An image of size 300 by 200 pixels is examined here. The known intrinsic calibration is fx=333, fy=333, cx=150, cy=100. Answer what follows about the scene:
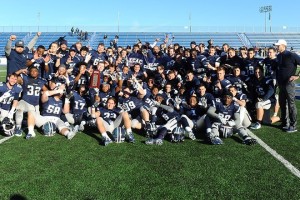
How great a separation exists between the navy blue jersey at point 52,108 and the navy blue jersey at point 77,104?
42 cm

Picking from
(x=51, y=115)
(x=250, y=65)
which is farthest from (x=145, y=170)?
(x=250, y=65)

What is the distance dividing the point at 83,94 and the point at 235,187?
17.3ft

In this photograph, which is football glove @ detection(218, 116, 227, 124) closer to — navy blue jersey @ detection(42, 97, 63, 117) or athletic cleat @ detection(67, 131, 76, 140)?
athletic cleat @ detection(67, 131, 76, 140)

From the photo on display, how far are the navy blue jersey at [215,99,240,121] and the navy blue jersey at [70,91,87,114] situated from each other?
128 inches

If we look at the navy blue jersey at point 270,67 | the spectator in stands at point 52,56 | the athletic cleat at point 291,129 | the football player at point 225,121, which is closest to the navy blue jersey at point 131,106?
the football player at point 225,121

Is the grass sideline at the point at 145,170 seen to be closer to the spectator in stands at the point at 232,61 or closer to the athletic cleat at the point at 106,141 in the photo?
the athletic cleat at the point at 106,141

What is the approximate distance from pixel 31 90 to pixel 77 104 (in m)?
1.13

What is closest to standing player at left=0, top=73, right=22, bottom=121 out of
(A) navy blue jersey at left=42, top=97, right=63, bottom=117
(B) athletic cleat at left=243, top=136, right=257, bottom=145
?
(A) navy blue jersey at left=42, top=97, right=63, bottom=117

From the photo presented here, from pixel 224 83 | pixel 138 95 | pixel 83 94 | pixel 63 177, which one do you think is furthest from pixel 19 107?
pixel 224 83

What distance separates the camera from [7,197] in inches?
163

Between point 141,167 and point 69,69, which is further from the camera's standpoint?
point 69,69

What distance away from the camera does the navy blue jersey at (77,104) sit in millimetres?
8227

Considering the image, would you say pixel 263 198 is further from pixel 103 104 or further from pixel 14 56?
pixel 14 56

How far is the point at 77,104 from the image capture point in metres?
8.26
